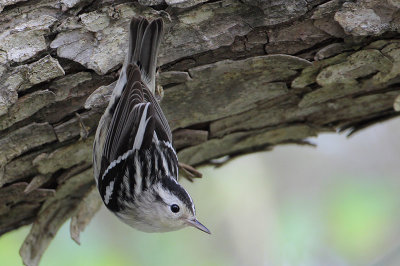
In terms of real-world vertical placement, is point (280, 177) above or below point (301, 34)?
below

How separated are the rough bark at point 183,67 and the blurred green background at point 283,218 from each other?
1.41m

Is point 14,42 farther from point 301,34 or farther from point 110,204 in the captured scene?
point 301,34

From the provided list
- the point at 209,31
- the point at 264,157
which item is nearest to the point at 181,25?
the point at 209,31

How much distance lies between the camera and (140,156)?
393 centimetres

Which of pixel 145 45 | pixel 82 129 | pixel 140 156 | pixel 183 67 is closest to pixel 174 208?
pixel 140 156

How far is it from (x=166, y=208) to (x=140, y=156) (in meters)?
0.39

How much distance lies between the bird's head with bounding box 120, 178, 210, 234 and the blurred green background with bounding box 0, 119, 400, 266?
52.4 inches

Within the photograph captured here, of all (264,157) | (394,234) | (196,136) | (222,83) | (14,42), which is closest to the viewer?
(14,42)

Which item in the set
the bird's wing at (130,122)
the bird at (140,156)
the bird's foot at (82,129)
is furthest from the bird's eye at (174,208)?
the bird's foot at (82,129)

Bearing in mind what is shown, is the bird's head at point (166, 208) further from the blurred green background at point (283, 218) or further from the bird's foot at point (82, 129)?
the blurred green background at point (283, 218)

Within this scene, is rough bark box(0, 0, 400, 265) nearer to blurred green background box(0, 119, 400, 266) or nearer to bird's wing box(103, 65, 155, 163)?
bird's wing box(103, 65, 155, 163)

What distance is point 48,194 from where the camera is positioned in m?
3.94

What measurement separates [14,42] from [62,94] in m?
0.41

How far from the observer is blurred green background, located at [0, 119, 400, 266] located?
17.8 feet
